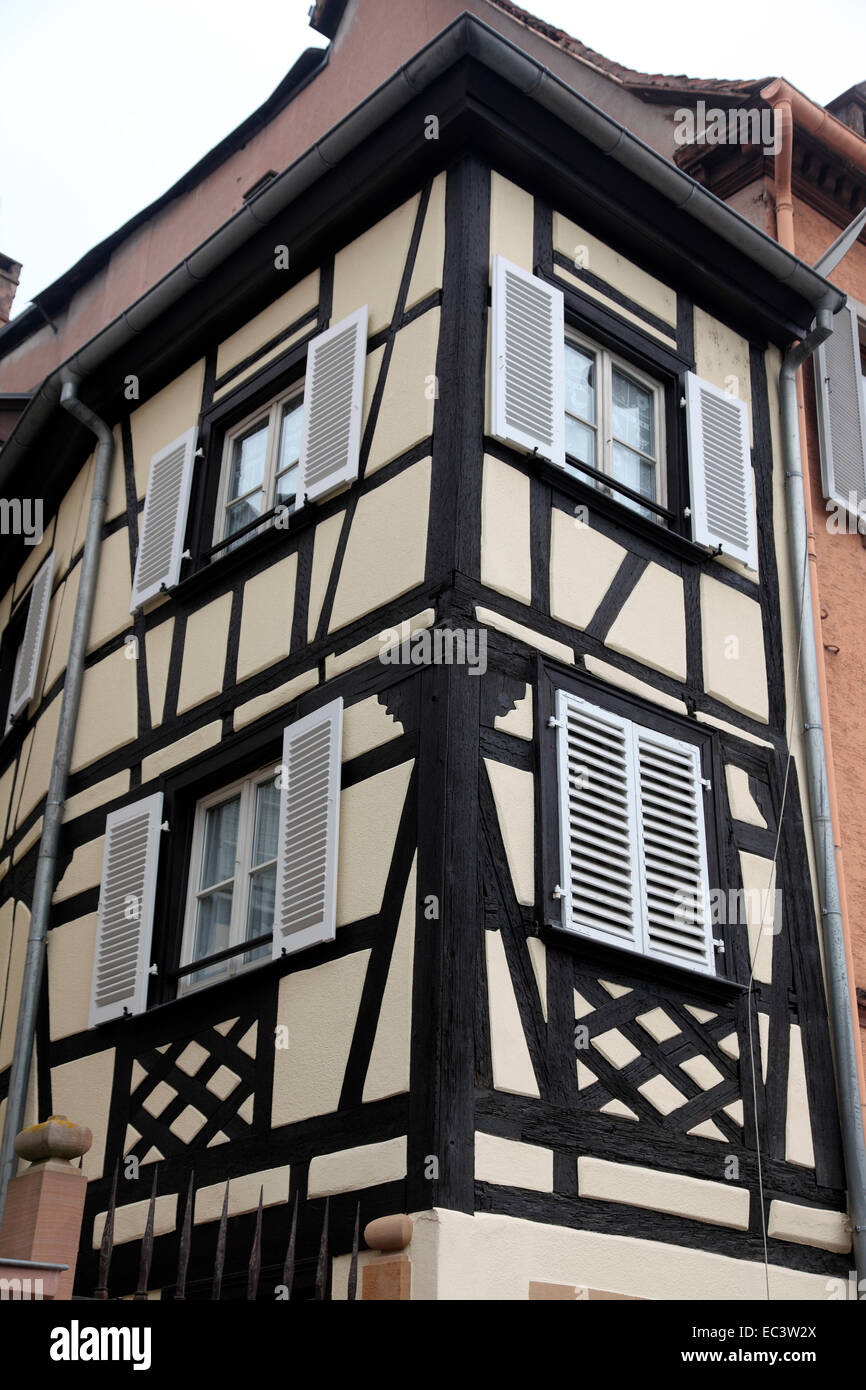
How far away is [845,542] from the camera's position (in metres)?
9.82

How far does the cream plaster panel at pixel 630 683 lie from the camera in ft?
25.1

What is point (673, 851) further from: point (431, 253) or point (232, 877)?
point (431, 253)

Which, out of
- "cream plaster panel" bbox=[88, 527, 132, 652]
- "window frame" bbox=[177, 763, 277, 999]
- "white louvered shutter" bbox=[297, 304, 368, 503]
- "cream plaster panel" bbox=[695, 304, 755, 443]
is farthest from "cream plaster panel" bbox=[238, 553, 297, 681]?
"cream plaster panel" bbox=[695, 304, 755, 443]

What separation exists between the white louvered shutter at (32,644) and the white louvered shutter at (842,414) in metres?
5.08

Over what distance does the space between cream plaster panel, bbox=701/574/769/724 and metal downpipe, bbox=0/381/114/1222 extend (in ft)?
12.2

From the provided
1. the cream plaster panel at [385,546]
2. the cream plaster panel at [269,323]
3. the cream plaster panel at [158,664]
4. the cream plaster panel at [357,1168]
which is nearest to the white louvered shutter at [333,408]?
the cream plaster panel at [385,546]

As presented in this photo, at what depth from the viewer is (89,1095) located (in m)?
8.13

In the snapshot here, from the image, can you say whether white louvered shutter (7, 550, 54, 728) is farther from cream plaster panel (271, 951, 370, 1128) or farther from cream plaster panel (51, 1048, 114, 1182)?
cream plaster panel (271, 951, 370, 1128)

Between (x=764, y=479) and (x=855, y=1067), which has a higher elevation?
(x=764, y=479)

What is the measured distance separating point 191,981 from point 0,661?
4.85 metres

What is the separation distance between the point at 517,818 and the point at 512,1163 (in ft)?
4.71
